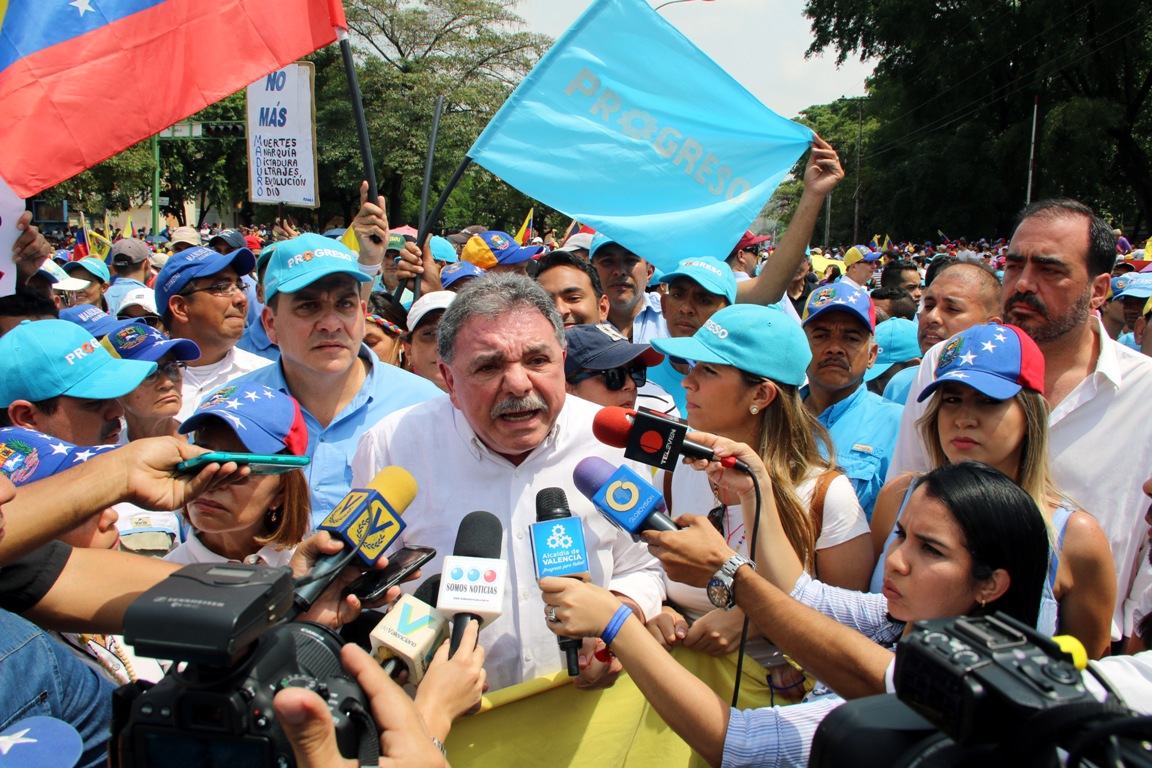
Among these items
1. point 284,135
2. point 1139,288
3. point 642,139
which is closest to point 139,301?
point 284,135

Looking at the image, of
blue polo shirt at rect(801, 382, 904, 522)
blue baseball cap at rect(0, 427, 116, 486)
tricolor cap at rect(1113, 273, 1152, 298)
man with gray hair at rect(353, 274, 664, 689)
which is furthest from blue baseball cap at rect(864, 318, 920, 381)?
blue baseball cap at rect(0, 427, 116, 486)

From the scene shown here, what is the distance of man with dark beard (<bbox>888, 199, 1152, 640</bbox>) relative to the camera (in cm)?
299

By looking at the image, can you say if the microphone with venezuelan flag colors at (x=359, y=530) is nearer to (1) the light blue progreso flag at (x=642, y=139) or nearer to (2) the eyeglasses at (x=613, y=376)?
(2) the eyeglasses at (x=613, y=376)

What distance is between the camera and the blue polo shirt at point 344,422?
332 centimetres

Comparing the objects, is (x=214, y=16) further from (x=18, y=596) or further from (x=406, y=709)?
(x=406, y=709)

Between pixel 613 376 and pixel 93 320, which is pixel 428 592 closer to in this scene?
pixel 613 376

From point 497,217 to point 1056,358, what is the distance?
3861cm

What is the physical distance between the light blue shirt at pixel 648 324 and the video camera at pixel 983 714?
14.4ft

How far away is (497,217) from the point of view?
133 feet

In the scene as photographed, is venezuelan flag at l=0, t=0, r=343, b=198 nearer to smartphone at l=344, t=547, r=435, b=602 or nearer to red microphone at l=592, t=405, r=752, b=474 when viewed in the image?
smartphone at l=344, t=547, r=435, b=602

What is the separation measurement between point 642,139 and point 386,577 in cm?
315

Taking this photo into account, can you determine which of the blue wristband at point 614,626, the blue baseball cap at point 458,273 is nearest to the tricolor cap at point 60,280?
the blue baseball cap at point 458,273

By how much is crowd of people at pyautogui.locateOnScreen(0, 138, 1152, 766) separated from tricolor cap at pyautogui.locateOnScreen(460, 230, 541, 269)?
3071 millimetres

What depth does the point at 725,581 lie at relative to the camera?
213 cm
